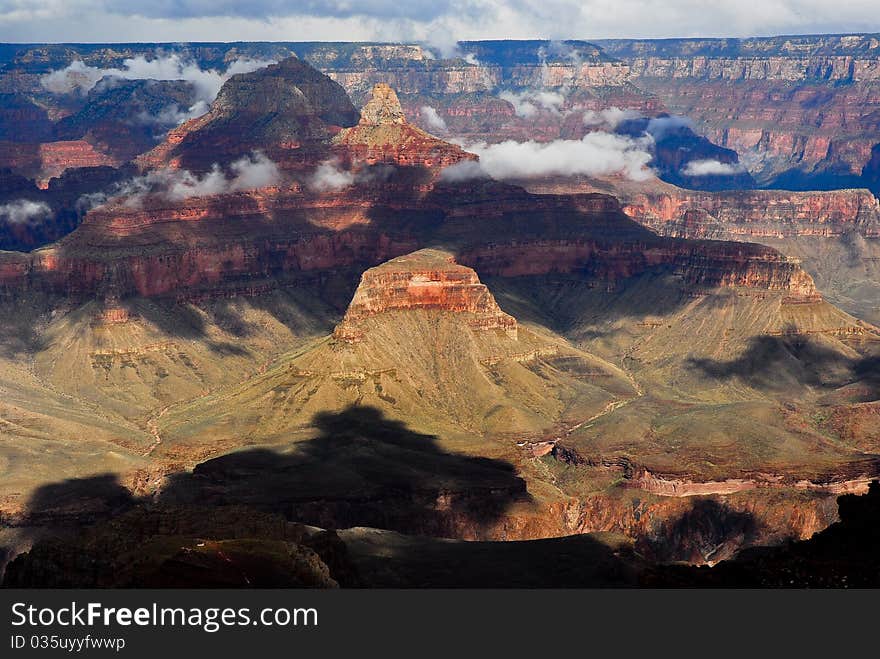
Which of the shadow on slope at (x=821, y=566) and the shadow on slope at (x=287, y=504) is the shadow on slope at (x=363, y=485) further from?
the shadow on slope at (x=821, y=566)

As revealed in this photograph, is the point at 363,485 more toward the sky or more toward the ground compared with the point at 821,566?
more toward the sky

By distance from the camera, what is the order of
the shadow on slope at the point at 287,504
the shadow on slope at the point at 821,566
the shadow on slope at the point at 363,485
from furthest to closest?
the shadow on slope at the point at 363,485
the shadow on slope at the point at 287,504
the shadow on slope at the point at 821,566

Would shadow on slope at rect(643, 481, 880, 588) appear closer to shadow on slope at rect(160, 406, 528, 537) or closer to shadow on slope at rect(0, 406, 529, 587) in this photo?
shadow on slope at rect(0, 406, 529, 587)

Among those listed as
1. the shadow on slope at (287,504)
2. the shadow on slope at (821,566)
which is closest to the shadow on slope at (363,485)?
the shadow on slope at (287,504)

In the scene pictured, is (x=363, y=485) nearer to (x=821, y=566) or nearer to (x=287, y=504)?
(x=287, y=504)

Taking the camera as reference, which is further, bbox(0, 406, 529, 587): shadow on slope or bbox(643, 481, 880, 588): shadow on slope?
bbox(0, 406, 529, 587): shadow on slope

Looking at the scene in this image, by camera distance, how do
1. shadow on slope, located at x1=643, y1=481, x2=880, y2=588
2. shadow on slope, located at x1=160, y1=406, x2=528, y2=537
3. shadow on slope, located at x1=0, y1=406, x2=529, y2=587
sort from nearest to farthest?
shadow on slope, located at x1=643, y1=481, x2=880, y2=588 → shadow on slope, located at x1=0, y1=406, x2=529, y2=587 → shadow on slope, located at x1=160, y1=406, x2=528, y2=537

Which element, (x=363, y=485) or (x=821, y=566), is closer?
(x=821, y=566)

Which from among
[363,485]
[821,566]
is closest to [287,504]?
[363,485]

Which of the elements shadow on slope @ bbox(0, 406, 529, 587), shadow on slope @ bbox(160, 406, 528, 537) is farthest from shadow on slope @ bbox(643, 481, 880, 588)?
shadow on slope @ bbox(160, 406, 528, 537)


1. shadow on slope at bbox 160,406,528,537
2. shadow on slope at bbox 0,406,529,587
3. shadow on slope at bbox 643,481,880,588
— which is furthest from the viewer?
shadow on slope at bbox 160,406,528,537
